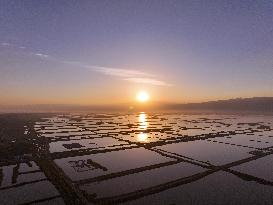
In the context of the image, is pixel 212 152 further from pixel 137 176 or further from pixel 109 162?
pixel 137 176

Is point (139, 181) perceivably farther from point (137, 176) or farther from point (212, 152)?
point (212, 152)

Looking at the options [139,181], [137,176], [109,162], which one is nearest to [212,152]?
[109,162]

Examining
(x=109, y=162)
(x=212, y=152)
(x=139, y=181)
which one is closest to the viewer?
(x=139, y=181)

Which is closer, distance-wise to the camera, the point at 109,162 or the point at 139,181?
the point at 139,181

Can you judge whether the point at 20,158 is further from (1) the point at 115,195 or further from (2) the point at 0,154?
(1) the point at 115,195

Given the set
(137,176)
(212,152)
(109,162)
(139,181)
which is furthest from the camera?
(212,152)

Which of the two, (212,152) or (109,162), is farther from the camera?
(212,152)

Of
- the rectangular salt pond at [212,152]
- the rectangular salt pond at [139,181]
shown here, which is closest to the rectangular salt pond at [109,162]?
the rectangular salt pond at [139,181]

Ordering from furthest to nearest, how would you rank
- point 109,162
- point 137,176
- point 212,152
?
1. point 212,152
2. point 109,162
3. point 137,176

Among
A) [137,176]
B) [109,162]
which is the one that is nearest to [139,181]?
[137,176]

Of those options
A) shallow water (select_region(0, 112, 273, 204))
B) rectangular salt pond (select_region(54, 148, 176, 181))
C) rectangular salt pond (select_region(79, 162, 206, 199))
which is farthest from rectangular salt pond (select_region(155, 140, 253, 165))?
rectangular salt pond (select_region(79, 162, 206, 199))

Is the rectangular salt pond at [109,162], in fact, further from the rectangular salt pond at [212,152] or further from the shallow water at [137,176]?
the rectangular salt pond at [212,152]
